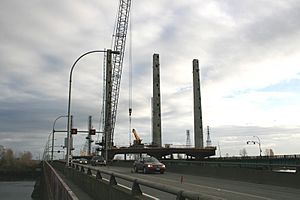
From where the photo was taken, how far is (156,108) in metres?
93.1

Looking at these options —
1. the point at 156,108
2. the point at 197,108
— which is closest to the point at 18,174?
the point at 156,108

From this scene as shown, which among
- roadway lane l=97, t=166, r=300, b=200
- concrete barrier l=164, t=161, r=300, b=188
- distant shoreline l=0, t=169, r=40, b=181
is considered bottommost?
distant shoreline l=0, t=169, r=40, b=181

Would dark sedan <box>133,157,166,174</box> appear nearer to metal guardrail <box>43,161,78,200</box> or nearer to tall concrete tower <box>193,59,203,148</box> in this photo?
metal guardrail <box>43,161,78,200</box>

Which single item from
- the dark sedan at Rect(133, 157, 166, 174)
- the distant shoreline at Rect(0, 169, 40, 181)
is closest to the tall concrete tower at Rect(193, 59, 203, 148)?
the dark sedan at Rect(133, 157, 166, 174)

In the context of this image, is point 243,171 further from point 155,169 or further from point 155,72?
point 155,72

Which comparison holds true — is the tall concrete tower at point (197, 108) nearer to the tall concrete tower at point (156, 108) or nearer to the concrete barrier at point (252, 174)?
the tall concrete tower at point (156, 108)

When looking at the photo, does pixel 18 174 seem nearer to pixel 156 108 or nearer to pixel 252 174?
pixel 156 108

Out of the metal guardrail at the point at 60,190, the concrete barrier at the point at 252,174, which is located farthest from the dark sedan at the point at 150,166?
the metal guardrail at the point at 60,190

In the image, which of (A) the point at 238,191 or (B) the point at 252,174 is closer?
(A) the point at 238,191

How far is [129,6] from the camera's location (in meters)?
91.1

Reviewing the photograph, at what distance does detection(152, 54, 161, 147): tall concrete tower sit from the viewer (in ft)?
305

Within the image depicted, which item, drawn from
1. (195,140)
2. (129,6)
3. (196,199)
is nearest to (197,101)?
(195,140)

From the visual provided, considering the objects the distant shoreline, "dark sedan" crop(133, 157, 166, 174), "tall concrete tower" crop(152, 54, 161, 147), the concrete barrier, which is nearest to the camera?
the concrete barrier

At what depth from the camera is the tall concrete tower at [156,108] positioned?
93062mm
